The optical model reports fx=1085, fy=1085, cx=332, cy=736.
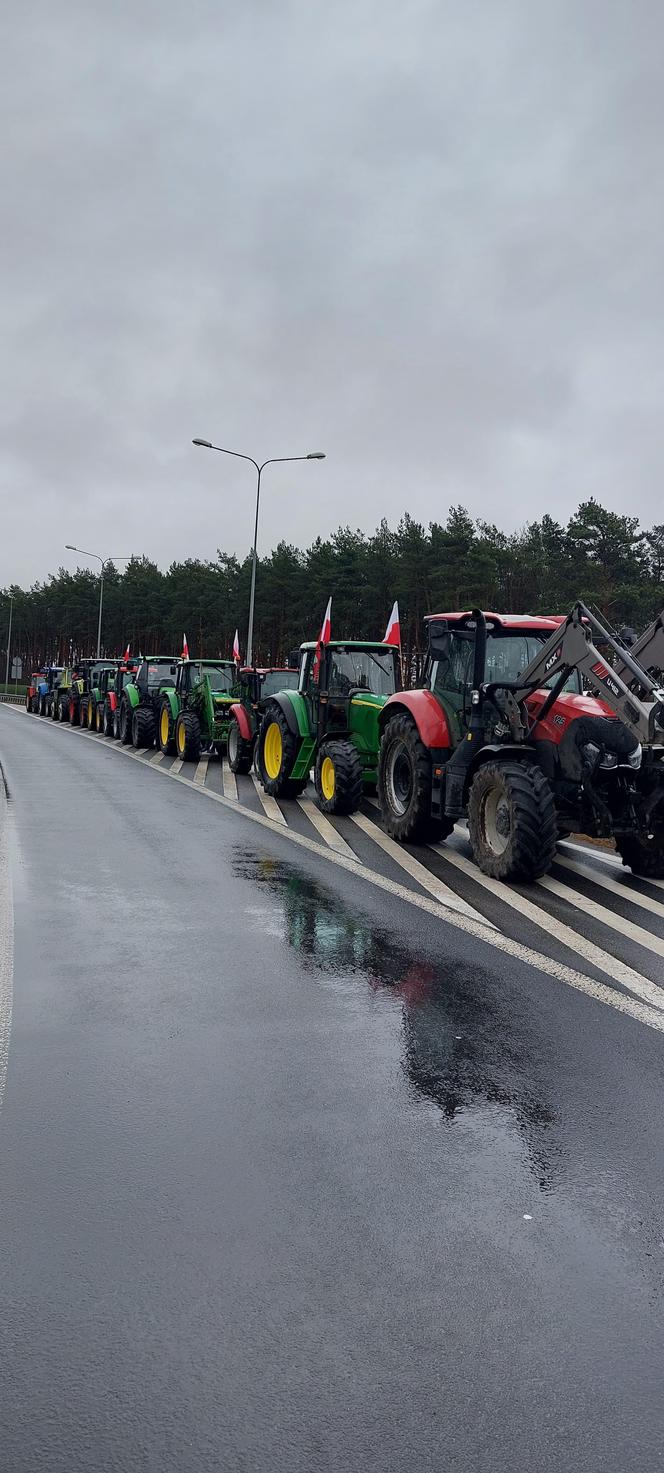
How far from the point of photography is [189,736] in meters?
22.1

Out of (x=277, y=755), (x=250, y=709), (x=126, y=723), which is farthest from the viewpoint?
(x=126, y=723)

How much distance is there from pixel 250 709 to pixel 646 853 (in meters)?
10.6

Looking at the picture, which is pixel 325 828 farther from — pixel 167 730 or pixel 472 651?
pixel 167 730

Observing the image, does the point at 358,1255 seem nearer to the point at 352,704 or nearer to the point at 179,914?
the point at 179,914

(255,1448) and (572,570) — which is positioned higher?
(572,570)

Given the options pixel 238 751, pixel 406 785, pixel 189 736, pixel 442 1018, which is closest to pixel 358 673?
pixel 406 785

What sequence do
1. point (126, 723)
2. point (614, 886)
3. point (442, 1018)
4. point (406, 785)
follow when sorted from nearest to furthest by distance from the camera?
point (442, 1018)
point (614, 886)
point (406, 785)
point (126, 723)

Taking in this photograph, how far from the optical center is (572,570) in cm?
4272

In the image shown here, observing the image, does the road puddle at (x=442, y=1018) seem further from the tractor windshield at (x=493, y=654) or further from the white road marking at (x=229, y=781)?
the white road marking at (x=229, y=781)

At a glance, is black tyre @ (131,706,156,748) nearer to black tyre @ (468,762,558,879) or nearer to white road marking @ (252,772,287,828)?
white road marking @ (252,772,287,828)

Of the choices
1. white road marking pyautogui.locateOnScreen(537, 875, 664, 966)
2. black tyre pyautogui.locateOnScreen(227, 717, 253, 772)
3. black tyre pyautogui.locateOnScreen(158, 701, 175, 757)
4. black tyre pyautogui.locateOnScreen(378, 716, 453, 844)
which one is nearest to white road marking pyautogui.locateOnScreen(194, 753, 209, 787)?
black tyre pyautogui.locateOnScreen(227, 717, 253, 772)

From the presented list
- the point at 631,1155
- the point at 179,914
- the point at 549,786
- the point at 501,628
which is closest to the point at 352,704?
the point at 501,628

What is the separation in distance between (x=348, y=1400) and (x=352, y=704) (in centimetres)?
1241

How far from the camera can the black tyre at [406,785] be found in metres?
11.6
